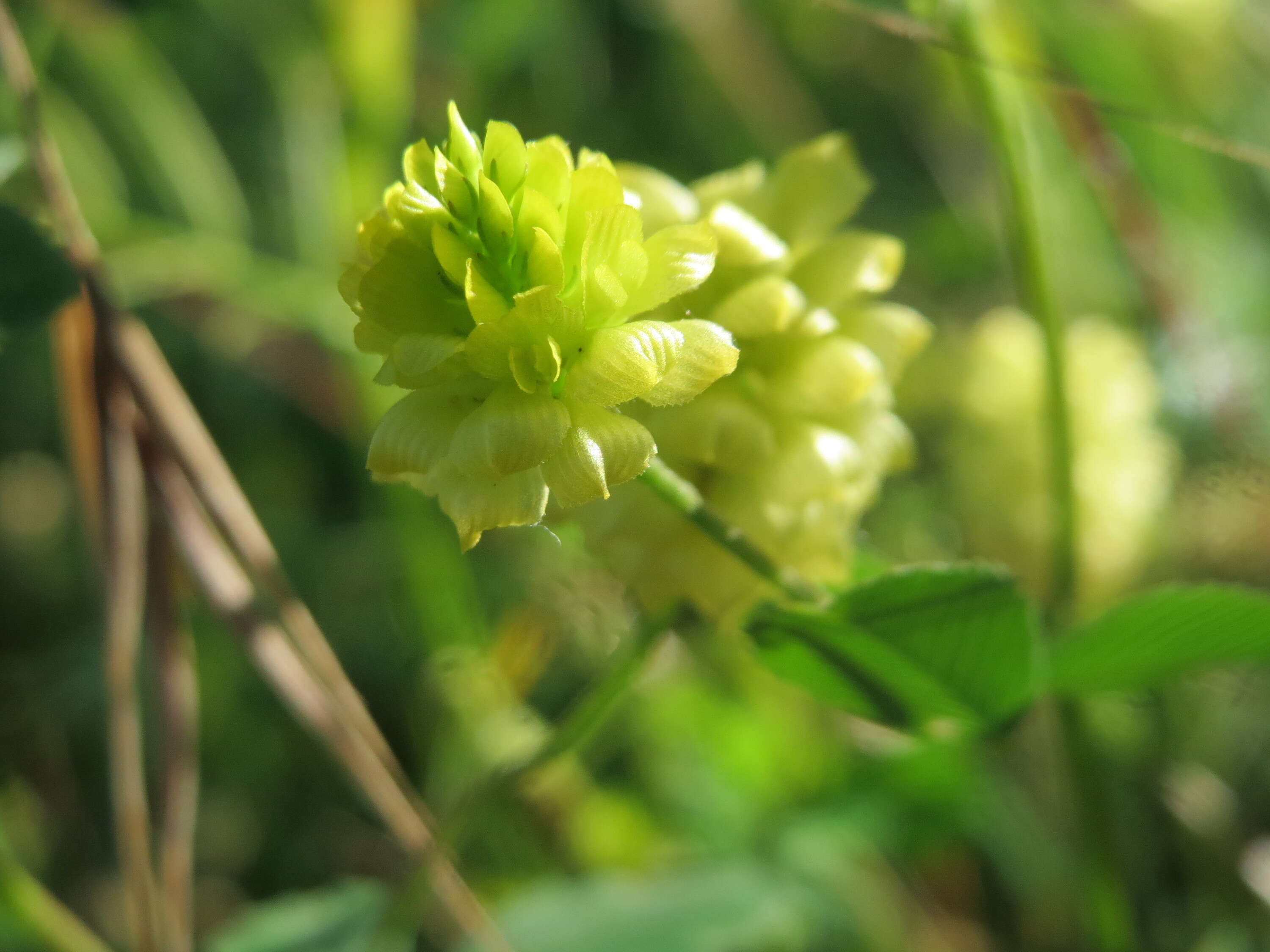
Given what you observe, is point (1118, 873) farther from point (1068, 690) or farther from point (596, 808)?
point (596, 808)

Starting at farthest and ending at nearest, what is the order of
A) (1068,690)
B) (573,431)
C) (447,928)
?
(447,928)
(1068,690)
(573,431)

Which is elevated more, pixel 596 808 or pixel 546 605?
pixel 546 605

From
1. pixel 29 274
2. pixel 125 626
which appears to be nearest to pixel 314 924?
pixel 125 626

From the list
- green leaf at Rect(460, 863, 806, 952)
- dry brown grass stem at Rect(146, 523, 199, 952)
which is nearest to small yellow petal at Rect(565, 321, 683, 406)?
dry brown grass stem at Rect(146, 523, 199, 952)

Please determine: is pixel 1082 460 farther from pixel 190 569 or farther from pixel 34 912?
pixel 34 912

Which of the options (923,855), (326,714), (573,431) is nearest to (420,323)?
(573,431)

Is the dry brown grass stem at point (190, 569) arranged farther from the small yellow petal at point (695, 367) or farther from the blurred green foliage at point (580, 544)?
the small yellow petal at point (695, 367)
